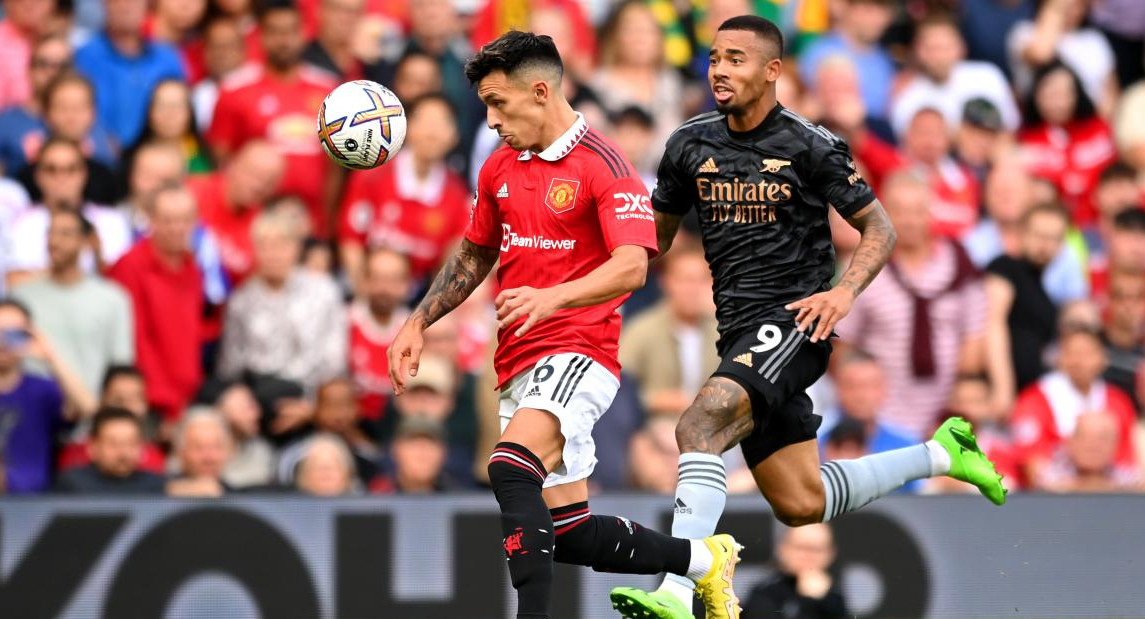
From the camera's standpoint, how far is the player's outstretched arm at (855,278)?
8023 mm

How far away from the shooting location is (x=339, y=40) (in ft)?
46.6

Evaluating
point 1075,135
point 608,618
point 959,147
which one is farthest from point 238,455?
point 1075,135

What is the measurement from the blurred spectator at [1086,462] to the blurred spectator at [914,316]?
861 mm

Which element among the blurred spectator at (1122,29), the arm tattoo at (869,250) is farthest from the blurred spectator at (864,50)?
the arm tattoo at (869,250)

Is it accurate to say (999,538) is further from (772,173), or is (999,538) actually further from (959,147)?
(959,147)

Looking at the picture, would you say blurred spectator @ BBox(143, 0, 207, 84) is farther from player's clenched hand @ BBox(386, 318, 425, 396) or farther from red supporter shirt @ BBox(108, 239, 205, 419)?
player's clenched hand @ BBox(386, 318, 425, 396)

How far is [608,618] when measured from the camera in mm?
10320

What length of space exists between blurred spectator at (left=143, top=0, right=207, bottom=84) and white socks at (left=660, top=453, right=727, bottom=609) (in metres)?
7.33

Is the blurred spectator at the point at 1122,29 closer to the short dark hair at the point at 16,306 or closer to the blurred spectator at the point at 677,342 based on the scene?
the blurred spectator at the point at 677,342

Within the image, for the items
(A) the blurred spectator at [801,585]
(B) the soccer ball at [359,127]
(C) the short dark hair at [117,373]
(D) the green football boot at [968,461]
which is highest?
(B) the soccer ball at [359,127]

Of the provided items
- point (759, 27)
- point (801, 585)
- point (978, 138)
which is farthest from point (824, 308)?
point (978, 138)

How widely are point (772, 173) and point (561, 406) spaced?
144 centimetres

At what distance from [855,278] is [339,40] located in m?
7.05

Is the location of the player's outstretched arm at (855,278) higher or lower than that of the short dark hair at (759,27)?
lower
